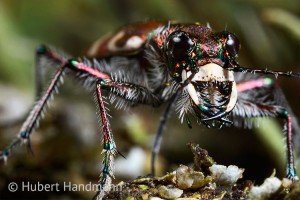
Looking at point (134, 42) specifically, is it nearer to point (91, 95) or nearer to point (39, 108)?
point (91, 95)

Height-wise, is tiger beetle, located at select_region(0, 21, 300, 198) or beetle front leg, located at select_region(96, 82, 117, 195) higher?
tiger beetle, located at select_region(0, 21, 300, 198)

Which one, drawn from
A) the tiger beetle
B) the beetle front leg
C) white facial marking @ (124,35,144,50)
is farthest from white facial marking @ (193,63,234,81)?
white facial marking @ (124,35,144,50)

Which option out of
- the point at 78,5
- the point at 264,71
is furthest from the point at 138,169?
the point at 78,5

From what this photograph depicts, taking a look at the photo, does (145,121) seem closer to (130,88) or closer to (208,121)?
(130,88)

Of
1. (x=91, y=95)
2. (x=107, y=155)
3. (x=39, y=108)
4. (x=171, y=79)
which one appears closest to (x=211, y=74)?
(x=171, y=79)

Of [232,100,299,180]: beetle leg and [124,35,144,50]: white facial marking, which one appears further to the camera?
[124,35,144,50]: white facial marking

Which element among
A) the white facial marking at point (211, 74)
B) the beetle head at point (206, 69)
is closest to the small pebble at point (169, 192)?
the beetle head at point (206, 69)

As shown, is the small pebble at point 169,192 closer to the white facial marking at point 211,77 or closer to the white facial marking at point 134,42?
the white facial marking at point 211,77

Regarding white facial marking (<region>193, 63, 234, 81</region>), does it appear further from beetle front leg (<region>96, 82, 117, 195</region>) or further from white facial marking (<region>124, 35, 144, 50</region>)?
white facial marking (<region>124, 35, 144, 50</region>)
